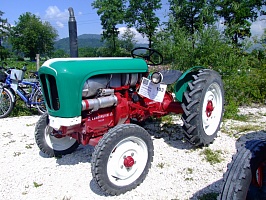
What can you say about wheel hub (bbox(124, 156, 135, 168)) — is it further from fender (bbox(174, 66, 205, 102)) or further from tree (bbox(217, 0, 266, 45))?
tree (bbox(217, 0, 266, 45))

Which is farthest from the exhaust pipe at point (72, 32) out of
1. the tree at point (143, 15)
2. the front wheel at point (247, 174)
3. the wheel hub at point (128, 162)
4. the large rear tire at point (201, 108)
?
the tree at point (143, 15)

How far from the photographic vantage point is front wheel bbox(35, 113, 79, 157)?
358 centimetres

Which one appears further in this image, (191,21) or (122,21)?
(122,21)

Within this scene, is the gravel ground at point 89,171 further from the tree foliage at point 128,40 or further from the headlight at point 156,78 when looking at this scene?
the tree foliage at point 128,40

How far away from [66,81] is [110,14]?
33.5 m

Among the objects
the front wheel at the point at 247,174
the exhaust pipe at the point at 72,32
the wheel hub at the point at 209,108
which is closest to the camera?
the front wheel at the point at 247,174

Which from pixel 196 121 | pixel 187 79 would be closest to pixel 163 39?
pixel 187 79

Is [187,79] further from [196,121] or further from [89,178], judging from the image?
[89,178]

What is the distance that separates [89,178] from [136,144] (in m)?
0.67

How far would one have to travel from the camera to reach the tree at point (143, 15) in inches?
1313

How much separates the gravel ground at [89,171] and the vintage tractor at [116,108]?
186 millimetres

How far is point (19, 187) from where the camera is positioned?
3021 mm

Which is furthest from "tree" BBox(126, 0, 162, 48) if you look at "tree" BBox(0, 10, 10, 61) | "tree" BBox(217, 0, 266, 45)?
"tree" BBox(0, 10, 10, 61)

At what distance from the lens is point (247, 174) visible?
71.6 inches
